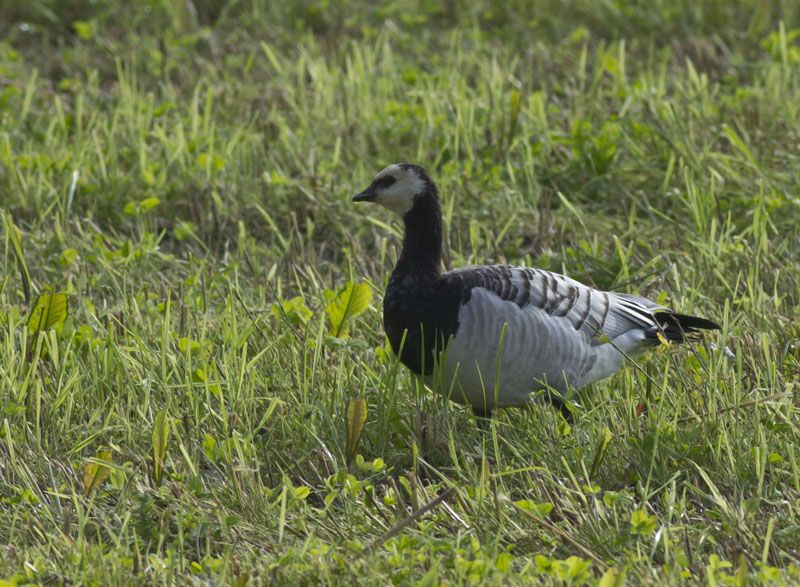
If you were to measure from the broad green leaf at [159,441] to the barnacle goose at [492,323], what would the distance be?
0.87 metres

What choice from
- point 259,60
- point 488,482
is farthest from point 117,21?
point 488,482

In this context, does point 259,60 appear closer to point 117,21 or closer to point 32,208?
point 117,21

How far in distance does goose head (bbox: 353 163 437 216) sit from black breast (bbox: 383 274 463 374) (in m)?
0.34

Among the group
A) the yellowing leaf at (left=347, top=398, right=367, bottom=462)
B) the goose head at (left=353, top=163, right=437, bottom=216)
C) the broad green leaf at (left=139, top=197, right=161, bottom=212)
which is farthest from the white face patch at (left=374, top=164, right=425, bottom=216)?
the broad green leaf at (left=139, top=197, right=161, bottom=212)

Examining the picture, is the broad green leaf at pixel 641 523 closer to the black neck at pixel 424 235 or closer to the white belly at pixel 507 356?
the white belly at pixel 507 356

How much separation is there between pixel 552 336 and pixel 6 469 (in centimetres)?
192

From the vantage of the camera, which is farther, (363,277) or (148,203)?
(148,203)

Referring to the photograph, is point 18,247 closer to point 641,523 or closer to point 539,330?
point 539,330

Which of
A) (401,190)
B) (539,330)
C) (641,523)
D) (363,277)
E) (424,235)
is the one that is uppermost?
(401,190)

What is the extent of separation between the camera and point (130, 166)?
6961mm

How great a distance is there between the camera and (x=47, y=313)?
4875mm

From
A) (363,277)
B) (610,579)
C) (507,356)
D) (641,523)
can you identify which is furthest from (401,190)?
(610,579)

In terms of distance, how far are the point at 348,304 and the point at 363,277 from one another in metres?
0.76

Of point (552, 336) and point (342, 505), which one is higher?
point (552, 336)
